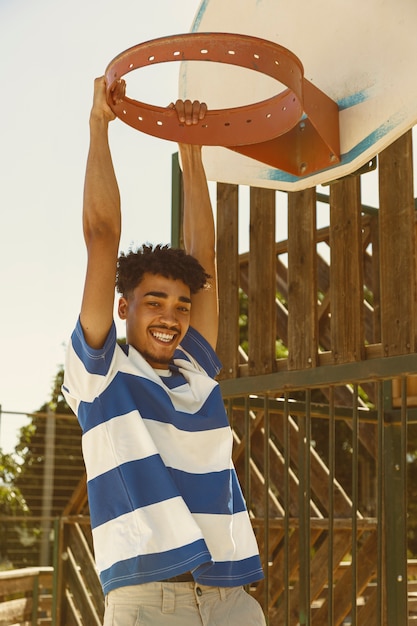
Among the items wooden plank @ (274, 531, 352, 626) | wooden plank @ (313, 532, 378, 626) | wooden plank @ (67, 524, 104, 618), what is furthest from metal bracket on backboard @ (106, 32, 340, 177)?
wooden plank @ (313, 532, 378, 626)

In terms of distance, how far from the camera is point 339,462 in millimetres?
15094

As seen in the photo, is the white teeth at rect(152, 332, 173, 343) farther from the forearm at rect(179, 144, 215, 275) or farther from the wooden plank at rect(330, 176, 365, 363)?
the wooden plank at rect(330, 176, 365, 363)

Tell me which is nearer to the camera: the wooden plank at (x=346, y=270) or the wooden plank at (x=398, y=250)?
the wooden plank at (x=398, y=250)

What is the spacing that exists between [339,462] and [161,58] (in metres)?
12.9

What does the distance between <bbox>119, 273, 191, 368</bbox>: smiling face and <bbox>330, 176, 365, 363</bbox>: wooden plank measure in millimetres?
1547

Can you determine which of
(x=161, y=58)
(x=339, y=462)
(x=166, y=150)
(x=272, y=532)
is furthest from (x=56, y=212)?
(x=161, y=58)

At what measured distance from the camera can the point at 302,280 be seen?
461 centimetres

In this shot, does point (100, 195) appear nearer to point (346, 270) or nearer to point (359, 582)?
point (346, 270)

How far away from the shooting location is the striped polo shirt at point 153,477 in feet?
8.08

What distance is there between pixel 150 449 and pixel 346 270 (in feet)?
6.91

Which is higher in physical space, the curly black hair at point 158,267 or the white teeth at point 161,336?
the curly black hair at point 158,267

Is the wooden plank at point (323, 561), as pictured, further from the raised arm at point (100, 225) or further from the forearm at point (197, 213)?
the raised arm at point (100, 225)

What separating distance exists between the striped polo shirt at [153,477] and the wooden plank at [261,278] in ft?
6.64

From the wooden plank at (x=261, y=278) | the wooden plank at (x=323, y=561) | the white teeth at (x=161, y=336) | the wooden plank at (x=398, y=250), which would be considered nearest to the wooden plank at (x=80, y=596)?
the wooden plank at (x=323, y=561)
